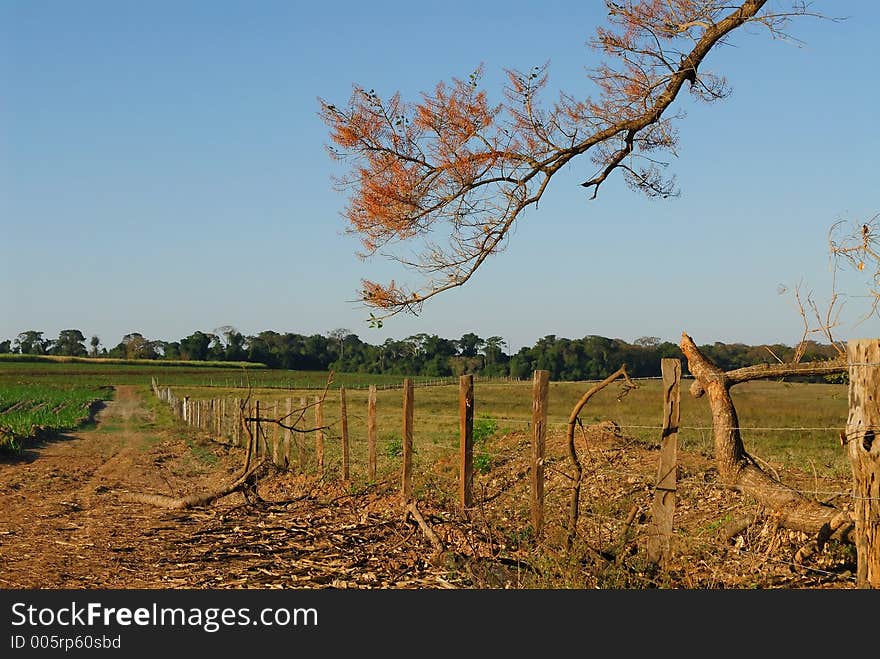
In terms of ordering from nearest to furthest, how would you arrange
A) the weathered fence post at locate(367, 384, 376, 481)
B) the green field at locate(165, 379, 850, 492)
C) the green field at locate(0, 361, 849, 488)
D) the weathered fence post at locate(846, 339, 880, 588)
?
the weathered fence post at locate(846, 339, 880, 588) → the weathered fence post at locate(367, 384, 376, 481) → the green field at locate(165, 379, 850, 492) → the green field at locate(0, 361, 849, 488)

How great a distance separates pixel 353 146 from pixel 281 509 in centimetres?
468

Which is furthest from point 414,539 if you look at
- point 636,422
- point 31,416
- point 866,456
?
point 31,416

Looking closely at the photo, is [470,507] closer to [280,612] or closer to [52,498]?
[280,612]

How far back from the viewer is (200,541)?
815 cm

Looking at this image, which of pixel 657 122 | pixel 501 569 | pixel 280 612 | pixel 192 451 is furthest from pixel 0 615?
pixel 192 451

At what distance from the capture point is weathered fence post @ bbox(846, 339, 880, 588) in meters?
5.26

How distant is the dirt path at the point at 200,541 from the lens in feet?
22.0

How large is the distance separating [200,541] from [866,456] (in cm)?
581

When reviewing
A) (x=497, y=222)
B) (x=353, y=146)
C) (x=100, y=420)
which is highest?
(x=353, y=146)

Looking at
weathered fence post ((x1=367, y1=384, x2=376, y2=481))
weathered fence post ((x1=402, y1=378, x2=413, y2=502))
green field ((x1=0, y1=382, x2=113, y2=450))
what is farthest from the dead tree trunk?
green field ((x1=0, y1=382, x2=113, y2=450))

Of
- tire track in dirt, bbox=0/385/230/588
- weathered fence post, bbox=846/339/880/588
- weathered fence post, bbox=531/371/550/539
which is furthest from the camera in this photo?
weathered fence post, bbox=531/371/550/539

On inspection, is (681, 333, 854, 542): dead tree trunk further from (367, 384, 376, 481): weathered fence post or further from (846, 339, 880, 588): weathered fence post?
(367, 384, 376, 481): weathered fence post

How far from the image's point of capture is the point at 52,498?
38.4 ft

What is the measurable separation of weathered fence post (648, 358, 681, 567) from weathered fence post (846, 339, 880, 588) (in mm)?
1300
